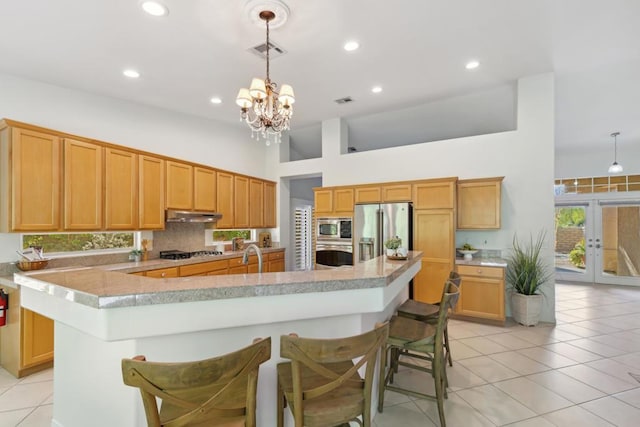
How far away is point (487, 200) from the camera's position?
14.8 feet

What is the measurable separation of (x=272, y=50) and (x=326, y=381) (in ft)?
10.8

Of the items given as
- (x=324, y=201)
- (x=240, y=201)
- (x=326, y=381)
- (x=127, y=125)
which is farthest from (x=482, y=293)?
(x=127, y=125)

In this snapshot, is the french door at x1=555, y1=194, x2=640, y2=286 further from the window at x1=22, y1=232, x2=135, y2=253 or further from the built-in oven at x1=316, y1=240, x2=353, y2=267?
the window at x1=22, y1=232, x2=135, y2=253

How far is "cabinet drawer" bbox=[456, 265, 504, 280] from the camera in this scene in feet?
13.5

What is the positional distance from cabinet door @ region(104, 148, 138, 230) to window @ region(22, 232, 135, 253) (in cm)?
45

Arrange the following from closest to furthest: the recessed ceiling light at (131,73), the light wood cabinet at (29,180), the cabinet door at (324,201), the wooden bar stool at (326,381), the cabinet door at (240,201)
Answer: the wooden bar stool at (326,381), the light wood cabinet at (29,180), the recessed ceiling light at (131,73), the cabinet door at (240,201), the cabinet door at (324,201)

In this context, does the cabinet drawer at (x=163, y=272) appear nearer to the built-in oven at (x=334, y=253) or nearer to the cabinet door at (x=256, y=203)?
the cabinet door at (x=256, y=203)

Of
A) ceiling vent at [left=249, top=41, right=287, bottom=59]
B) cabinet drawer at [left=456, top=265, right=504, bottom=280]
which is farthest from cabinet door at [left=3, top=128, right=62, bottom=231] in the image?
cabinet drawer at [left=456, top=265, right=504, bottom=280]

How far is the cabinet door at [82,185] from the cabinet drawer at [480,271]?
16.2ft

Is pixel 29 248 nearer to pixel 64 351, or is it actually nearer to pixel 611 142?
pixel 64 351

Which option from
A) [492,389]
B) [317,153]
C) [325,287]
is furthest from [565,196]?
[325,287]

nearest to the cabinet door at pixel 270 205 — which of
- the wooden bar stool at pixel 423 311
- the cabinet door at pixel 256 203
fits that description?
the cabinet door at pixel 256 203

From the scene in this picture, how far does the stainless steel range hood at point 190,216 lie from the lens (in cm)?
439

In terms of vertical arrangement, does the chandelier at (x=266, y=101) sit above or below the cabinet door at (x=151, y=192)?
above
